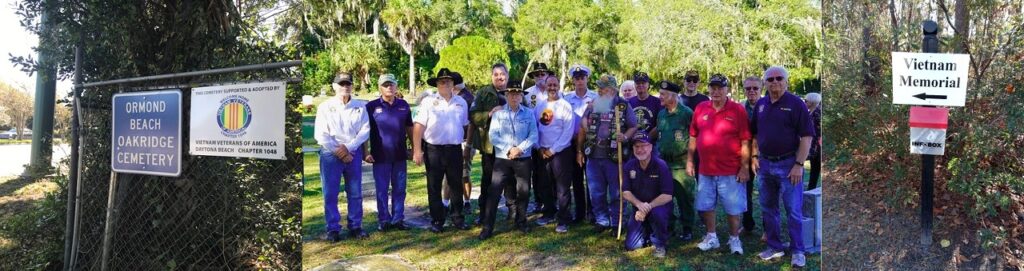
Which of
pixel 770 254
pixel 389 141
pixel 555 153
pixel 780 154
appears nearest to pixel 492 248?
pixel 555 153

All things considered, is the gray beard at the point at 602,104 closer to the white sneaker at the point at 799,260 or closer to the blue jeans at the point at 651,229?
the blue jeans at the point at 651,229

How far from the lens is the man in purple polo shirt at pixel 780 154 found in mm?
3119

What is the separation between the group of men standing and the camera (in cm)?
331

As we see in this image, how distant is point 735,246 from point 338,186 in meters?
1.91

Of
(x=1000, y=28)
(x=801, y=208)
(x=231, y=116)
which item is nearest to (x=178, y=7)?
(x=231, y=116)

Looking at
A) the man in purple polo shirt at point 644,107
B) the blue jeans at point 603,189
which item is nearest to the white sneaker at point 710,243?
the blue jeans at point 603,189

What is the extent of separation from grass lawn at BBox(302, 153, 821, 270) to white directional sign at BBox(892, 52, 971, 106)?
860 mm

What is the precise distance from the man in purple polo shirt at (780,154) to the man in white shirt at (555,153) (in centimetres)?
97

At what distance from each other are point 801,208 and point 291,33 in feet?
8.85

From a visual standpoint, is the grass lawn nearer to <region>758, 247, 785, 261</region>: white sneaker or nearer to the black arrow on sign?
<region>758, 247, 785, 261</region>: white sneaker

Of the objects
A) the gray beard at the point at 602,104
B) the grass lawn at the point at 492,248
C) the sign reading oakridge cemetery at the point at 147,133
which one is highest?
the gray beard at the point at 602,104

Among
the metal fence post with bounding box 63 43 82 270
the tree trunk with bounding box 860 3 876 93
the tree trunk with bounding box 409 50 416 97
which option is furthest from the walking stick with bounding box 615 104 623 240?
the metal fence post with bounding box 63 43 82 270

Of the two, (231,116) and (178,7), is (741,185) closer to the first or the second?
(231,116)

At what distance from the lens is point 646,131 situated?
12.1ft
